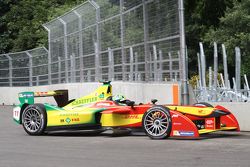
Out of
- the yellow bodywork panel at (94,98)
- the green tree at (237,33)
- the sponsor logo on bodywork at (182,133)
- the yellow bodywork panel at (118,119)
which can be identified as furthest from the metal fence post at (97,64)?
the green tree at (237,33)

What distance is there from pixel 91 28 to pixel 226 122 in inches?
410

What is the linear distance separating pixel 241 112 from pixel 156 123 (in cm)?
243

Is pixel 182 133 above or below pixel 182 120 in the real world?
below

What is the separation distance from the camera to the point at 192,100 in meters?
14.6

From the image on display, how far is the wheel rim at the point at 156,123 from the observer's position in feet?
38.5

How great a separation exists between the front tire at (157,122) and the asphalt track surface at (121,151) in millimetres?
188

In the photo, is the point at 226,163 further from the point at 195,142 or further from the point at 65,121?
the point at 65,121

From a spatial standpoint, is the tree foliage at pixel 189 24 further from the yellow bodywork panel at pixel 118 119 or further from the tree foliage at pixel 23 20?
the yellow bodywork panel at pixel 118 119

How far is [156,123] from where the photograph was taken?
38.9 ft

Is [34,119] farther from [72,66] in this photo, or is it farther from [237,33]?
[237,33]

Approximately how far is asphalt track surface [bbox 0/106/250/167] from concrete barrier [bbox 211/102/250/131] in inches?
16.8

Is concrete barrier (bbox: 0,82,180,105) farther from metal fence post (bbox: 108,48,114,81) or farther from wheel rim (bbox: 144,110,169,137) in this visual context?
wheel rim (bbox: 144,110,169,137)

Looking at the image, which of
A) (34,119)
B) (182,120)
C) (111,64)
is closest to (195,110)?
(182,120)

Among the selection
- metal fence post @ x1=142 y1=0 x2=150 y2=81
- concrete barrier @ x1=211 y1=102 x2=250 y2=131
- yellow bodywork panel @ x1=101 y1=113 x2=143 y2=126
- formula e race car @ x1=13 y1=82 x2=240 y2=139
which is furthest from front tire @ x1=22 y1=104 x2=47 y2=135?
concrete barrier @ x1=211 y1=102 x2=250 y2=131
